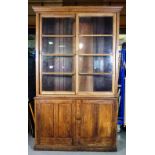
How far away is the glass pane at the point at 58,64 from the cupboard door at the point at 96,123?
28.6 inches

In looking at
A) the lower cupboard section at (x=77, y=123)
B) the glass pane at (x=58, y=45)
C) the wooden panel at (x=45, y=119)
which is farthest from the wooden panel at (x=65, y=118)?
the glass pane at (x=58, y=45)

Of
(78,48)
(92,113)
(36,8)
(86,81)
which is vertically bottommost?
(92,113)

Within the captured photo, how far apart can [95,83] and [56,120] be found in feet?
3.17

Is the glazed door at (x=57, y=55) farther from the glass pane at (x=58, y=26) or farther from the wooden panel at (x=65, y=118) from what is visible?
the wooden panel at (x=65, y=118)

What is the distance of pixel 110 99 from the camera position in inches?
132

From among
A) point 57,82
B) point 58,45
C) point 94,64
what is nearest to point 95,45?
point 94,64

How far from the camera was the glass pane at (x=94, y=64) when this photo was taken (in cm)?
359

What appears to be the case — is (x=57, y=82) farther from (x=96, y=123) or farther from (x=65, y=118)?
(x=96, y=123)

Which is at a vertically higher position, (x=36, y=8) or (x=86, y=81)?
(x=36, y=8)
